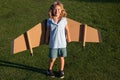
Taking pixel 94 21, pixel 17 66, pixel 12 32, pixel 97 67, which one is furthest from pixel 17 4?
pixel 97 67

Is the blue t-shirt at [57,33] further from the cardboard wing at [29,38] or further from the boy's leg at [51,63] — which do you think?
the boy's leg at [51,63]

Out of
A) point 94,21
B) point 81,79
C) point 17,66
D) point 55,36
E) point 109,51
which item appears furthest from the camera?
point 94,21

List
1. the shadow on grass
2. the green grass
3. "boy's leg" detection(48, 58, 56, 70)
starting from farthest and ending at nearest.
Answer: the shadow on grass, the green grass, "boy's leg" detection(48, 58, 56, 70)

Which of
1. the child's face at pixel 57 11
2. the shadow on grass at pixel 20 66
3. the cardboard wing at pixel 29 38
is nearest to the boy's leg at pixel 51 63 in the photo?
the shadow on grass at pixel 20 66

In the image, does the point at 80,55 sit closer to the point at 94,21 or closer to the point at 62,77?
the point at 62,77

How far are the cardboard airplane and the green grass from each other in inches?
40.5

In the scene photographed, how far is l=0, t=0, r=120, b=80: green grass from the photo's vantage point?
8.52 m

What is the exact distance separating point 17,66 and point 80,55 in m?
2.07

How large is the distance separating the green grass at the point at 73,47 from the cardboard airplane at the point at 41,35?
40.5 inches

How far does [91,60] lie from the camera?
9.09 meters

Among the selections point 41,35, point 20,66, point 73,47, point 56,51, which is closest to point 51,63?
point 56,51

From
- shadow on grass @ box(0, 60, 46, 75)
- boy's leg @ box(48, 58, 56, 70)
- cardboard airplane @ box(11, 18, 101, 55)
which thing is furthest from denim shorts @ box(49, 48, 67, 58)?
shadow on grass @ box(0, 60, 46, 75)

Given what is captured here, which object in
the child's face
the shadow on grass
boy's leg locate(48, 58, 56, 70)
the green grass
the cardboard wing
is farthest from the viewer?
the shadow on grass

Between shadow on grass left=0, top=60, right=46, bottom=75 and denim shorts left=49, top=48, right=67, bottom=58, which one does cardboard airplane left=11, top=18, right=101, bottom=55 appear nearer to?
denim shorts left=49, top=48, right=67, bottom=58
